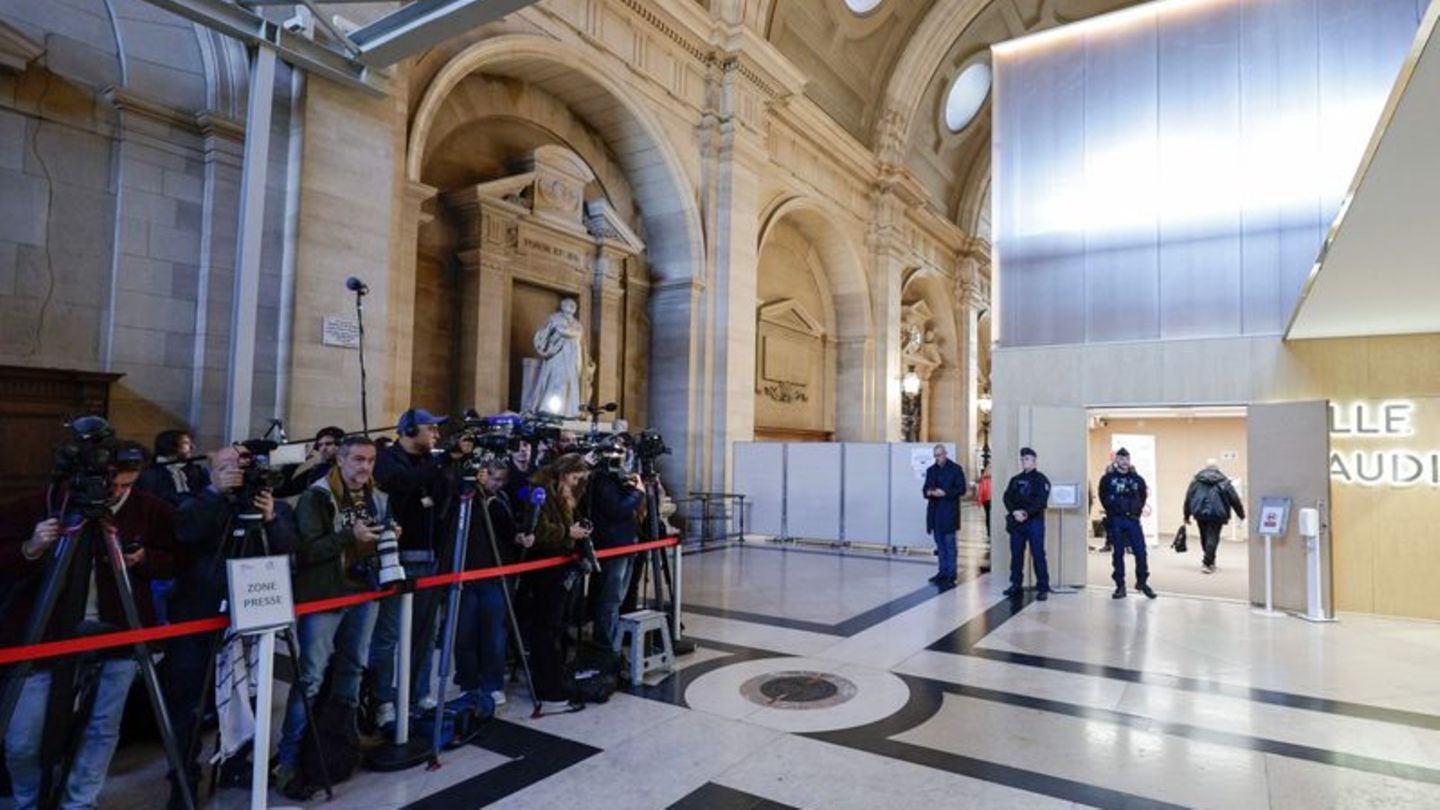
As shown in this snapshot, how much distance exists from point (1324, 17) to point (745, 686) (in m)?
9.66

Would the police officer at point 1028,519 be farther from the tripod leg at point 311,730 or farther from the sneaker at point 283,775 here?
the sneaker at point 283,775

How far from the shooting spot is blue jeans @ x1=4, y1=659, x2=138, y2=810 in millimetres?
2816

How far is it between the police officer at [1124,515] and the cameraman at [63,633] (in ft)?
28.6

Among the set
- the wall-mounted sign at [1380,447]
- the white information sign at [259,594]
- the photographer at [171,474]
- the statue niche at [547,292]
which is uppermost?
the statue niche at [547,292]

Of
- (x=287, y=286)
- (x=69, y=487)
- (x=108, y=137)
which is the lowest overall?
(x=69, y=487)

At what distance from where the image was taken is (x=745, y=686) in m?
5.08

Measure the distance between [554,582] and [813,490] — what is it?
27.0 feet

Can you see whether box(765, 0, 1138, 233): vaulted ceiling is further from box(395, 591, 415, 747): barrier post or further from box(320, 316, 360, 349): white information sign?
box(395, 591, 415, 747): barrier post

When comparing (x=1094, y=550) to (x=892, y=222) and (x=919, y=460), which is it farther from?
(x=892, y=222)

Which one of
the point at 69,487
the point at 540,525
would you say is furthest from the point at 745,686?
the point at 69,487

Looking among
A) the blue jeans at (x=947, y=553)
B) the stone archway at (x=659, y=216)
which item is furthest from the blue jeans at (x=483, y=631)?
the stone archway at (x=659, y=216)

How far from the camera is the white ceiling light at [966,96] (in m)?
23.7

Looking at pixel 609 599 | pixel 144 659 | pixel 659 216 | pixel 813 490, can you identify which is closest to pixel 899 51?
pixel 659 216

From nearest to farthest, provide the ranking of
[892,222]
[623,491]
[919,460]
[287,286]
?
[623,491] < [287,286] < [919,460] < [892,222]
